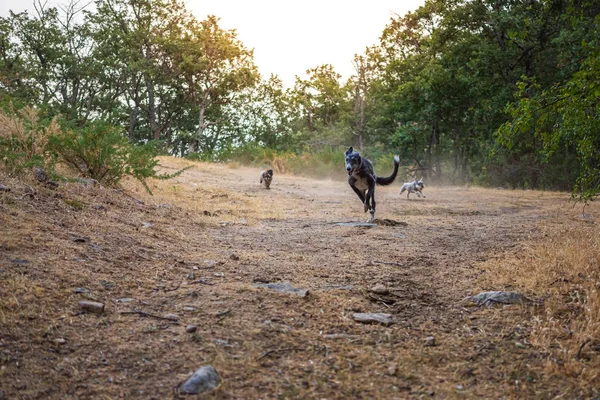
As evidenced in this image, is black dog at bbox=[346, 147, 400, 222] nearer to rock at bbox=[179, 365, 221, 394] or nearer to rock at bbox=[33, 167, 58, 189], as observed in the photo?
rock at bbox=[33, 167, 58, 189]

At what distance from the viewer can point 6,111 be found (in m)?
7.58

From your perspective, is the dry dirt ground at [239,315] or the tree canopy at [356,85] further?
the tree canopy at [356,85]

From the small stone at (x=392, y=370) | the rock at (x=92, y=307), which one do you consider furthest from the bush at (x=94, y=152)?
the small stone at (x=392, y=370)

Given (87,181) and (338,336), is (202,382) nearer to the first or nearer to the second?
(338,336)

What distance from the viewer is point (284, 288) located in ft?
12.4

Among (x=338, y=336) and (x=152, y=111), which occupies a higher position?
(x=152, y=111)

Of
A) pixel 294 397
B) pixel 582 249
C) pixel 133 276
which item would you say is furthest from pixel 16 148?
pixel 582 249

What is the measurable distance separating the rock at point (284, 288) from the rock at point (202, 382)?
136cm

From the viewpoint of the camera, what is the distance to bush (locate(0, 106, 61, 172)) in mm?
6258

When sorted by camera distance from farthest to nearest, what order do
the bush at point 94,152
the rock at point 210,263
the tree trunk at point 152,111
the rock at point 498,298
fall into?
the tree trunk at point 152,111 → the bush at point 94,152 → the rock at point 210,263 → the rock at point 498,298

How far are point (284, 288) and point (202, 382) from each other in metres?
1.60

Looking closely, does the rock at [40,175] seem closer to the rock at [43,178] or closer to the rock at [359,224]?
the rock at [43,178]

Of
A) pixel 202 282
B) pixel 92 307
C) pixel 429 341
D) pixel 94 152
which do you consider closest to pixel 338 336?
pixel 429 341

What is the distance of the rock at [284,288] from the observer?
3.64 m
